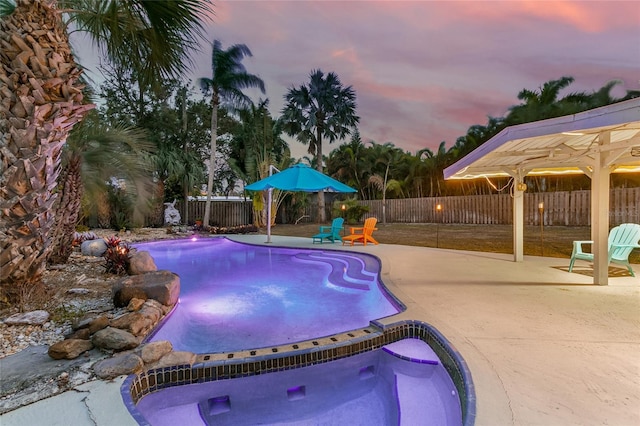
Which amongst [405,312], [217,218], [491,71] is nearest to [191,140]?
[217,218]

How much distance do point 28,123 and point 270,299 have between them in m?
3.97

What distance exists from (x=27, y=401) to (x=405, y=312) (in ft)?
10.7

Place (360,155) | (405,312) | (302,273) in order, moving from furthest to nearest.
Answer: (360,155), (302,273), (405,312)

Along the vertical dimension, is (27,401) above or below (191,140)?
below

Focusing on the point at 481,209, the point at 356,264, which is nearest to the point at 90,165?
the point at 356,264

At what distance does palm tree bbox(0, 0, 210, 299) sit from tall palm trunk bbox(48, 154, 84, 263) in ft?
8.67

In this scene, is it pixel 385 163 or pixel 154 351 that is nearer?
pixel 154 351

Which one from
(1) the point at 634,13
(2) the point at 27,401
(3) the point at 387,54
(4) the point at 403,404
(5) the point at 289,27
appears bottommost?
(4) the point at 403,404

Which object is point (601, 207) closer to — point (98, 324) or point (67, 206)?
point (98, 324)

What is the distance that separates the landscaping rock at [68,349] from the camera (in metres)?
2.70

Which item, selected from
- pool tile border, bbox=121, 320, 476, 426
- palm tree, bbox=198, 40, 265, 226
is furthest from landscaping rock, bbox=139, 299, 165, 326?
palm tree, bbox=198, 40, 265, 226

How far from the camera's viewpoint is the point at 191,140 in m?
20.0

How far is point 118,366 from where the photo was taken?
248 cm

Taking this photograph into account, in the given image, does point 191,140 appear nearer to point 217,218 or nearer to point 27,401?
point 217,218
